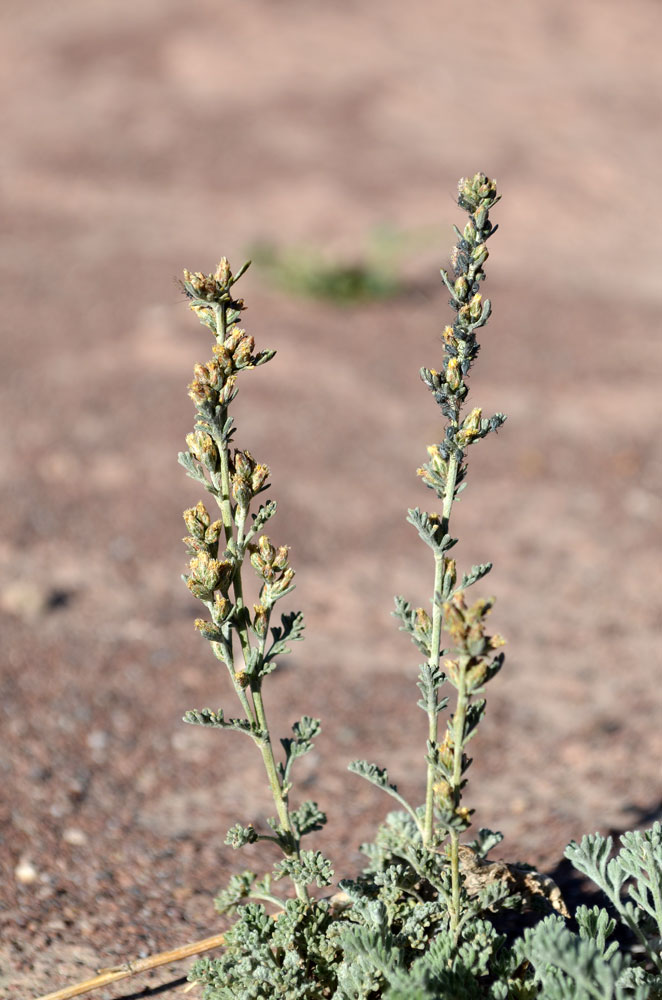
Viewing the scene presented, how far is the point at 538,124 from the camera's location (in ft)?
40.4

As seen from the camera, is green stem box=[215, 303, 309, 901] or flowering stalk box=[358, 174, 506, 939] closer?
flowering stalk box=[358, 174, 506, 939]

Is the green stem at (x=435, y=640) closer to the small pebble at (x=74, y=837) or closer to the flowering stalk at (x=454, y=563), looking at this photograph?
the flowering stalk at (x=454, y=563)

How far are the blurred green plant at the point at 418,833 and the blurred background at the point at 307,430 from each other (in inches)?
26.5

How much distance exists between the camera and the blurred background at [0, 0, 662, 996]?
3.47 metres

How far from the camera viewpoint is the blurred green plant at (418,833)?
1.83 meters

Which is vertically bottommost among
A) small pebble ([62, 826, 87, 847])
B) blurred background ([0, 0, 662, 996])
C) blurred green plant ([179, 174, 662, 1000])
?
blurred green plant ([179, 174, 662, 1000])

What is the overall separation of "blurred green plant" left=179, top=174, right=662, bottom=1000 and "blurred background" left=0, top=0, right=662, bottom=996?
0.67 meters

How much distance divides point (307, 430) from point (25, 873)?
12.6ft

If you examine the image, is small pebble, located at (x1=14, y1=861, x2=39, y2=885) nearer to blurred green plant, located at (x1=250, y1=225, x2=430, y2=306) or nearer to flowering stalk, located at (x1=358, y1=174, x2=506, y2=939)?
flowering stalk, located at (x1=358, y1=174, x2=506, y2=939)

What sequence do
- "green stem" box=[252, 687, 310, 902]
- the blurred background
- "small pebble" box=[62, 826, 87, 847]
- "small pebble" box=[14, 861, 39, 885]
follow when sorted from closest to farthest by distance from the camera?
"green stem" box=[252, 687, 310, 902] → "small pebble" box=[14, 861, 39, 885] → "small pebble" box=[62, 826, 87, 847] → the blurred background

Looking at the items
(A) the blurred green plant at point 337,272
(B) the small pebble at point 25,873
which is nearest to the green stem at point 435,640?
(B) the small pebble at point 25,873

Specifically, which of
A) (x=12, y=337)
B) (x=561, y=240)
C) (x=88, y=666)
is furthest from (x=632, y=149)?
(x=88, y=666)

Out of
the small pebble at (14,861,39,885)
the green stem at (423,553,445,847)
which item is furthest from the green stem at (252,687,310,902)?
the small pebble at (14,861,39,885)

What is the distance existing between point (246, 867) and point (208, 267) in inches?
234
